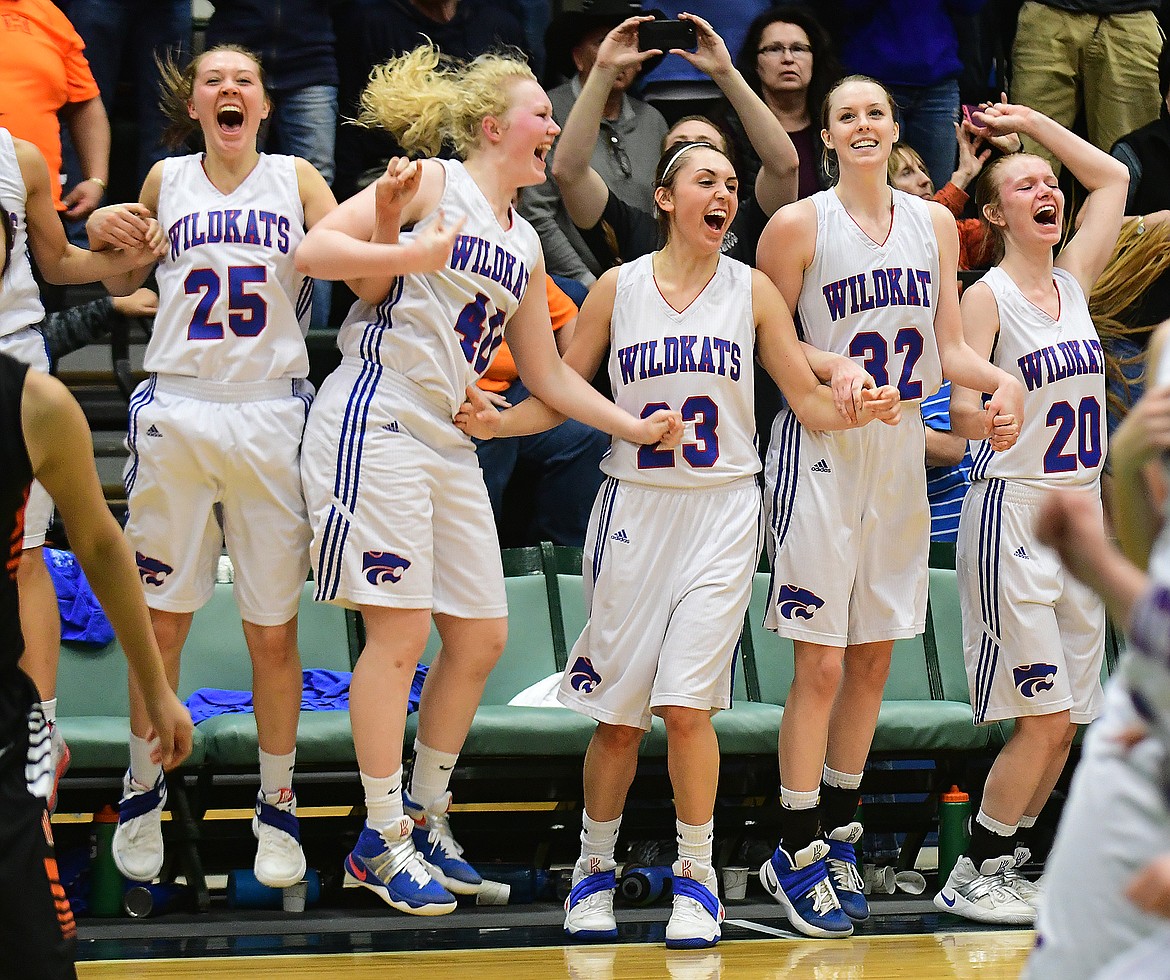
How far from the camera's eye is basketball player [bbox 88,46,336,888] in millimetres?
4324

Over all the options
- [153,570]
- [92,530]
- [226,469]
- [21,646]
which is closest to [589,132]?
[226,469]

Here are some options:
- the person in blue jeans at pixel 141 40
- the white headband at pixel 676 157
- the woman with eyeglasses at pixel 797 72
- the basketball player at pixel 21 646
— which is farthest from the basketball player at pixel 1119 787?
the person in blue jeans at pixel 141 40

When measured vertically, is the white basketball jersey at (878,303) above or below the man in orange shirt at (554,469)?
above

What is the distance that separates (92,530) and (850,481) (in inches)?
106

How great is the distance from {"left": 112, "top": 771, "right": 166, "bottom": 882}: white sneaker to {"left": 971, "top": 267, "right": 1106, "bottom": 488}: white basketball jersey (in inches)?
110

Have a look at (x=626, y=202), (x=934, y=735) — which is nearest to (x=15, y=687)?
(x=934, y=735)

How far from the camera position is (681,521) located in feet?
14.6

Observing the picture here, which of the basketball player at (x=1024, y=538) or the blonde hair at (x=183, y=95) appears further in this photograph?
the basketball player at (x=1024, y=538)

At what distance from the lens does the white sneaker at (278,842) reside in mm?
4320

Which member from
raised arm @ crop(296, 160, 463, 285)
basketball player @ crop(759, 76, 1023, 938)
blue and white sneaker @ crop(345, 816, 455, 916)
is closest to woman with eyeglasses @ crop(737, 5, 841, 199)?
basketball player @ crop(759, 76, 1023, 938)

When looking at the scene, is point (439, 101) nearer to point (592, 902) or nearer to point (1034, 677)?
point (592, 902)

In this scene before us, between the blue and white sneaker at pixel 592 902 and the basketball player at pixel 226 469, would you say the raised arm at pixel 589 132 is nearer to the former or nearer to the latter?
the basketball player at pixel 226 469

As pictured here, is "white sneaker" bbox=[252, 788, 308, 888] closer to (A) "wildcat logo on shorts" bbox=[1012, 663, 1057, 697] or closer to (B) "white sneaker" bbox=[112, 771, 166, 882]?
(B) "white sneaker" bbox=[112, 771, 166, 882]

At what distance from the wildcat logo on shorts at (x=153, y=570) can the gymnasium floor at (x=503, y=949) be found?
3.25 ft
